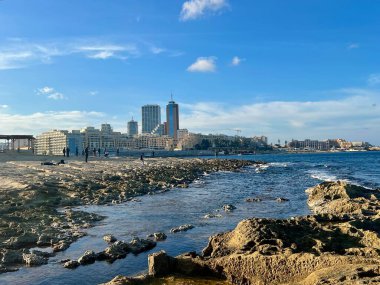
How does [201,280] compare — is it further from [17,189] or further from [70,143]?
[70,143]

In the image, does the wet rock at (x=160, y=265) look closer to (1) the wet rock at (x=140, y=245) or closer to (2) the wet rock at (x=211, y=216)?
(1) the wet rock at (x=140, y=245)

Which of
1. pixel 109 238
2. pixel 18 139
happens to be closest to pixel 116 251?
pixel 109 238

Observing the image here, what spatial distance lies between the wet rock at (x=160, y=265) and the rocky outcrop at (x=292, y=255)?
0.02 meters

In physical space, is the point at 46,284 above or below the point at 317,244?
below

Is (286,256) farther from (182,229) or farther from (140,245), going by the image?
(182,229)

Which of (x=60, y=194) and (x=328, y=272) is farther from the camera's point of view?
(x=60, y=194)

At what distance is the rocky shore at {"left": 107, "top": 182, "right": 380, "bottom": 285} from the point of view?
19.7 feet

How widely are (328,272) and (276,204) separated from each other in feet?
48.4

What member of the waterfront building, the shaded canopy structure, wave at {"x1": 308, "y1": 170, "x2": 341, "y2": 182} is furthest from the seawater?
the waterfront building

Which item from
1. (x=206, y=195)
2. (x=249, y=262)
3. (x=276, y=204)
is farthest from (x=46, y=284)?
(x=206, y=195)

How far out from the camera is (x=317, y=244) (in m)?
8.02

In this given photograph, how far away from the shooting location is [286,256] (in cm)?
695

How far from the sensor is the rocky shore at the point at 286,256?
6002 mm

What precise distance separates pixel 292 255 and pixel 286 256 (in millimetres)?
112
